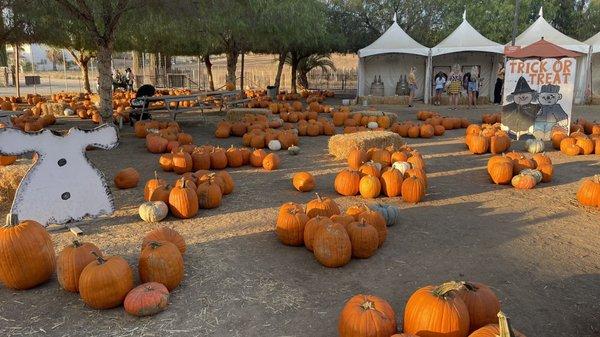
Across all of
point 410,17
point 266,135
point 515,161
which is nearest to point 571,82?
point 515,161

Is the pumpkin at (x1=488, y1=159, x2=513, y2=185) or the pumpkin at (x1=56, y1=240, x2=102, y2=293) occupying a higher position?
the pumpkin at (x1=488, y1=159, x2=513, y2=185)

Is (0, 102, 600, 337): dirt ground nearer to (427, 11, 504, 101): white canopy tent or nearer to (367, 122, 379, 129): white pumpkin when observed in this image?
(367, 122, 379, 129): white pumpkin

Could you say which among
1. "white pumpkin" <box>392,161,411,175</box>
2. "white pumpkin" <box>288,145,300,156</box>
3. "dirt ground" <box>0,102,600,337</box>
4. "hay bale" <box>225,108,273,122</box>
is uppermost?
"hay bale" <box>225,108,273,122</box>

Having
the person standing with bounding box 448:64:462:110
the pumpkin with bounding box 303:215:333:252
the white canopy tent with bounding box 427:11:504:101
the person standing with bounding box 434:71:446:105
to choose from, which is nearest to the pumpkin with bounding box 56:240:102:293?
the pumpkin with bounding box 303:215:333:252

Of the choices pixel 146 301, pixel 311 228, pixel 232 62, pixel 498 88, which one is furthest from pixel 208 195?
pixel 498 88

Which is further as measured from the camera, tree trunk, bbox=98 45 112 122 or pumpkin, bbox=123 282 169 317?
tree trunk, bbox=98 45 112 122

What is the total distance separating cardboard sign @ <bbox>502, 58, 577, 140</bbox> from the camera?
424 inches

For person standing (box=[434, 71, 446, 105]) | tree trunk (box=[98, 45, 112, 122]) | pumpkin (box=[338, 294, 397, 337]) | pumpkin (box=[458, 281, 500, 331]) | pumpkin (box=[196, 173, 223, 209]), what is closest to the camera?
pumpkin (box=[338, 294, 397, 337])

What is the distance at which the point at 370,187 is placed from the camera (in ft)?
21.5

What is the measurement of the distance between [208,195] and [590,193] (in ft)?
17.2

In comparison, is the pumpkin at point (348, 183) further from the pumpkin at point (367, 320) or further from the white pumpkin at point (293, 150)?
the pumpkin at point (367, 320)

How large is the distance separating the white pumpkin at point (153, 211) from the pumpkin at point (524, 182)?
212 inches

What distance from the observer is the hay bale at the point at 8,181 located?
19.2 feet

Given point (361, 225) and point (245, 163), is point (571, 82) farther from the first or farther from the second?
point (361, 225)
